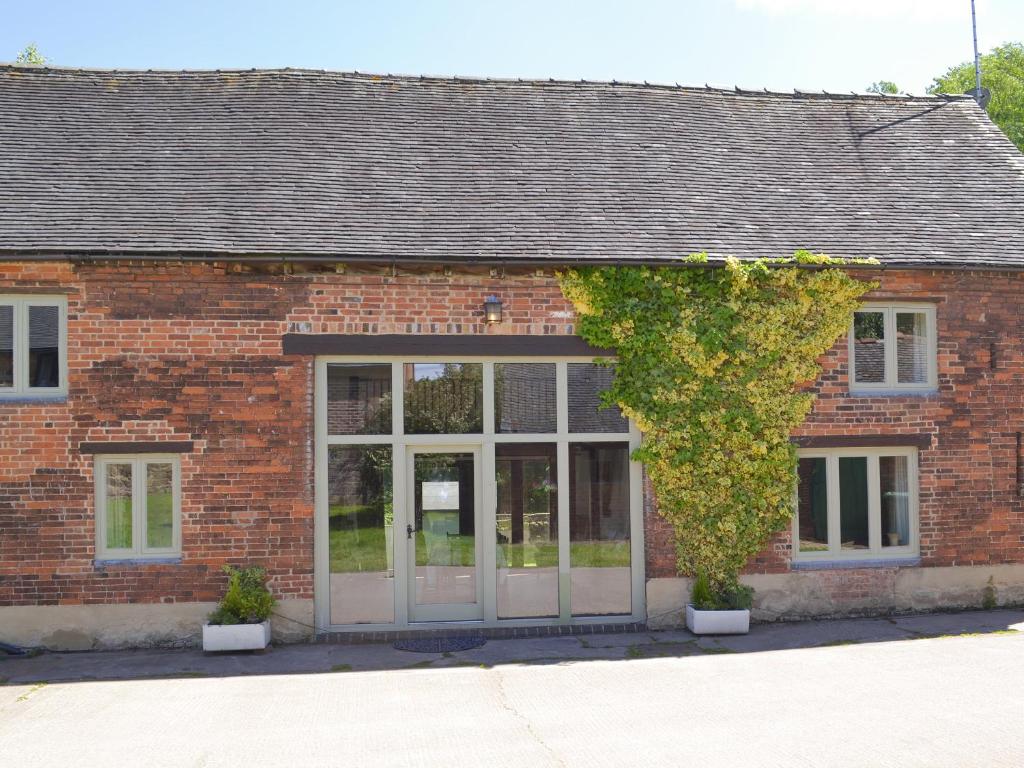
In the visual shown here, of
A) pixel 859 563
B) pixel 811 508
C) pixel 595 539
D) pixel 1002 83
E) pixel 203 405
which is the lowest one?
pixel 859 563

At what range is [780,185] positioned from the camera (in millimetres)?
12453

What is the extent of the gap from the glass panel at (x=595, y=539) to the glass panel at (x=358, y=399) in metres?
2.22

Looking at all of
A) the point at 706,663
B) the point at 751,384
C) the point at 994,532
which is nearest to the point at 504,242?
the point at 751,384

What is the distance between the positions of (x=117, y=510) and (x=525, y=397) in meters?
4.65

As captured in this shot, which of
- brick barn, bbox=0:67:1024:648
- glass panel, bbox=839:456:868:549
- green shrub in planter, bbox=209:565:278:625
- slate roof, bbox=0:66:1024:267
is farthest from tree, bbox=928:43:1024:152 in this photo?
green shrub in planter, bbox=209:565:278:625

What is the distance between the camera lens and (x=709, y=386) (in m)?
10.6

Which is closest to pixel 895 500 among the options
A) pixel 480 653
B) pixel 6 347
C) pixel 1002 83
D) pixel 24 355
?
pixel 480 653

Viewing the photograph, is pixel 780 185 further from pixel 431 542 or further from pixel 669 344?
pixel 431 542

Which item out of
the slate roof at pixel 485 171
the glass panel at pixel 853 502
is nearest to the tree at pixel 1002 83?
the slate roof at pixel 485 171

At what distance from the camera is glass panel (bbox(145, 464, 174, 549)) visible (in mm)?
10023

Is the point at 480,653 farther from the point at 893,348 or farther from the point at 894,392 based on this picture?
the point at 893,348

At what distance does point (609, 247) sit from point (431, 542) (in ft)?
13.0

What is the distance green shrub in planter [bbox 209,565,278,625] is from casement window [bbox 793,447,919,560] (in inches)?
241

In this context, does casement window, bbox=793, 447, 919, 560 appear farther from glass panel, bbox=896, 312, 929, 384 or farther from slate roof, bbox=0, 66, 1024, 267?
slate roof, bbox=0, 66, 1024, 267
